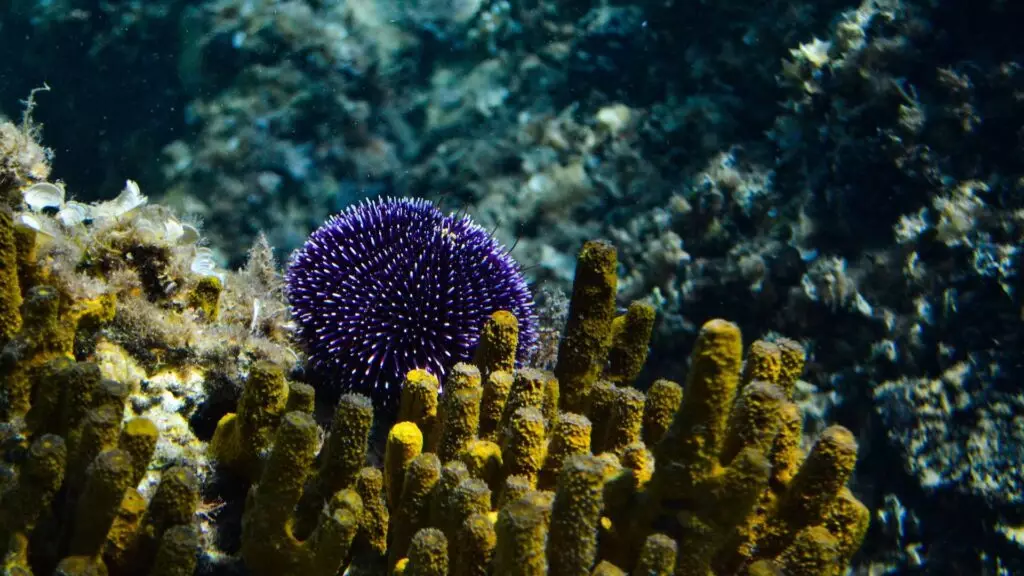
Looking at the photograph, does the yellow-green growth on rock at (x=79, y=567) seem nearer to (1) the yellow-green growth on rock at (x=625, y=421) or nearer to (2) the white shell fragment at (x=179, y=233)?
(1) the yellow-green growth on rock at (x=625, y=421)

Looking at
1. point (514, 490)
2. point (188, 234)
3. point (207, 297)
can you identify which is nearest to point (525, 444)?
point (514, 490)

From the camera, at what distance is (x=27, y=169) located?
3.89 metres

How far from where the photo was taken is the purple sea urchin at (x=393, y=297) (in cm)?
339

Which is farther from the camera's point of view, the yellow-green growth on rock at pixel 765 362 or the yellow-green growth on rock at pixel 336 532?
the yellow-green growth on rock at pixel 765 362

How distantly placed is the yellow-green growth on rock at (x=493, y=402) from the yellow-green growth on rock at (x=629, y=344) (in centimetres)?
60

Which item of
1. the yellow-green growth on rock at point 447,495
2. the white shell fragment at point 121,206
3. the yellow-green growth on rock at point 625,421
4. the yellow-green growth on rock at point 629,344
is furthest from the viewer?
the white shell fragment at point 121,206

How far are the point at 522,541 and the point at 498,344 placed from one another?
114 cm

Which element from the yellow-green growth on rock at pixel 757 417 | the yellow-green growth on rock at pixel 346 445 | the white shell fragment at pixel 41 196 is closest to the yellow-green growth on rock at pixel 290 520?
the yellow-green growth on rock at pixel 346 445

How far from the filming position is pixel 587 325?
2.83 metres

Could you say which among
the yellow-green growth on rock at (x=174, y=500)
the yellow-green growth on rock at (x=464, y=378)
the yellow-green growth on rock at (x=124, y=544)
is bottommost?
the yellow-green growth on rock at (x=124, y=544)

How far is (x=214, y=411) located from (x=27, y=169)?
188cm

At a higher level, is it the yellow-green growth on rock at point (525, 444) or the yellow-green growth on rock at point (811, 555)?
the yellow-green growth on rock at point (525, 444)

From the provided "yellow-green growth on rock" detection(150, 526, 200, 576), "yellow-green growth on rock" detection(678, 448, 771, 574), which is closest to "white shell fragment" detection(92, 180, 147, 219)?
"yellow-green growth on rock" detection(150, 526, 200, 576)

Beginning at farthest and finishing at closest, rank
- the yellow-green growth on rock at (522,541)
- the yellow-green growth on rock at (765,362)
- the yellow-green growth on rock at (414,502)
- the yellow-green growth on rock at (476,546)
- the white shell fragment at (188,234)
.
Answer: the white shell fragment at (188,234)
the yellow-green growth on rock at (765,362)
the yellow-green growth on rock at (414,502)
the yellow-green growth on rock at (476,546)
the yellow-green growth on rock at (522,541)
